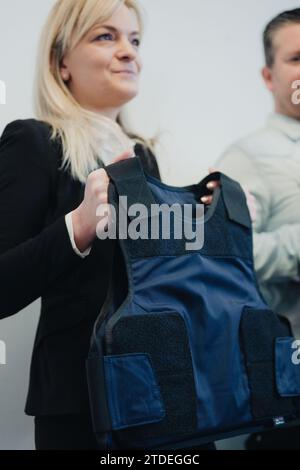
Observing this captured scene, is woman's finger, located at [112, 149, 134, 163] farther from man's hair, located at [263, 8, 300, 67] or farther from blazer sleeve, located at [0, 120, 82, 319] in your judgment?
man's hair, located at [263, 8, 300, 67]

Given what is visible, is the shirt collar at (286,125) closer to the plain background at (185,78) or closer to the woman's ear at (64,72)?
the plain background at (185,78)

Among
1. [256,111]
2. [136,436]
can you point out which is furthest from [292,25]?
[136,436]

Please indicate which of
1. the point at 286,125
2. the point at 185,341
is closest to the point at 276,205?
the point at 286,125

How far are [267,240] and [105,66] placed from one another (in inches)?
18.4

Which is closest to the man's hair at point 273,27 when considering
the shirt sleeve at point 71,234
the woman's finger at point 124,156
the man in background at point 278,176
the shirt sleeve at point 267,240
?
the man in background at point 278,176

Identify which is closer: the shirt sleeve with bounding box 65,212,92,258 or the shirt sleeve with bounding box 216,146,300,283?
the shirt sleeve with bounding box 65,212,92,258

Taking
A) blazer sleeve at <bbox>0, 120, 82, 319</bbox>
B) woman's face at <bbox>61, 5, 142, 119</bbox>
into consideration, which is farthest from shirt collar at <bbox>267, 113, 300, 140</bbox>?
blazer sleeve at <bbox>0, 120, 82, 319</bbox>

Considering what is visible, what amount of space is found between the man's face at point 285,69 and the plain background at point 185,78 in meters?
0.04

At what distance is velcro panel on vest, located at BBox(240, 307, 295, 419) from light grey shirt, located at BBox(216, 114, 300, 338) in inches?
12.1

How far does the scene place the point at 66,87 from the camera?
116 centimetres

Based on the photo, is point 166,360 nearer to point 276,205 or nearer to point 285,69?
point 276,205

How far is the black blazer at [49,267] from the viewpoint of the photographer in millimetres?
902

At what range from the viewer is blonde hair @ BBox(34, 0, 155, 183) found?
3.59 feet

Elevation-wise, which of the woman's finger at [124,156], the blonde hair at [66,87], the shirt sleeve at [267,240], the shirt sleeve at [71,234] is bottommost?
the shirt sleeve at [267,240]
